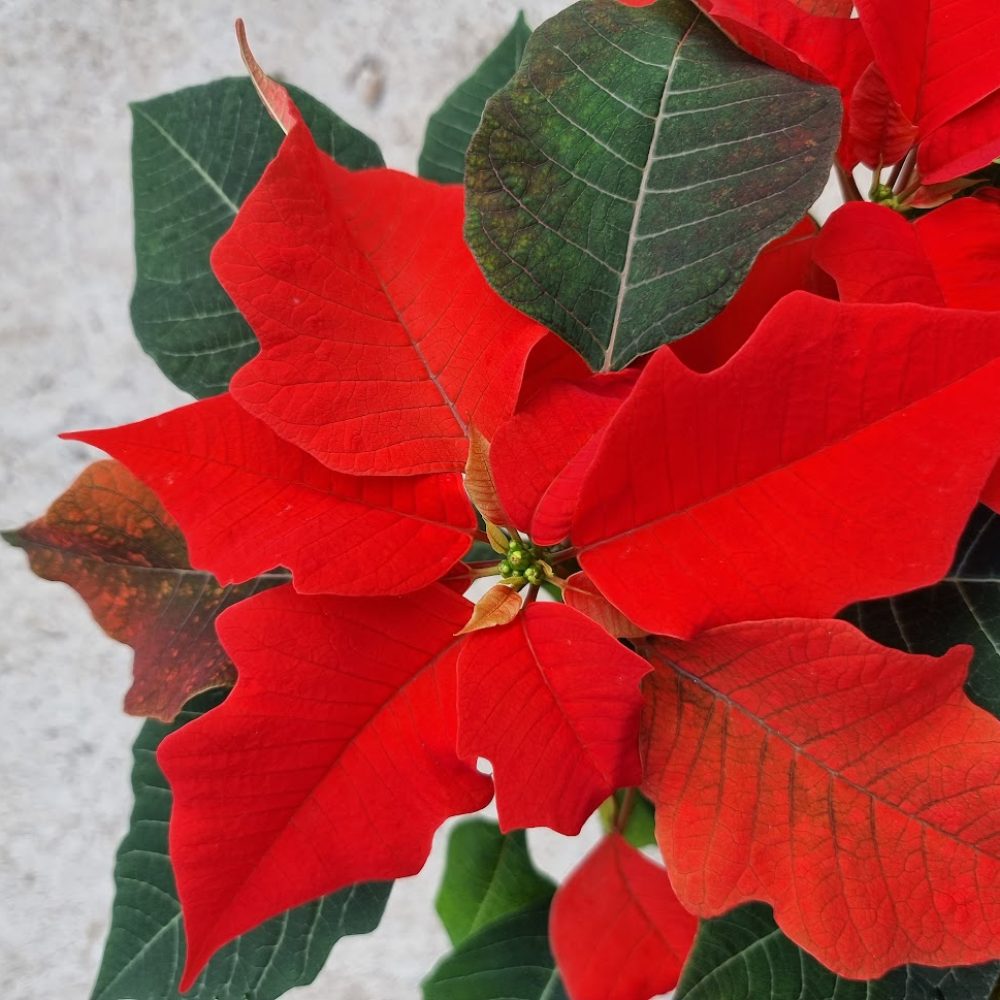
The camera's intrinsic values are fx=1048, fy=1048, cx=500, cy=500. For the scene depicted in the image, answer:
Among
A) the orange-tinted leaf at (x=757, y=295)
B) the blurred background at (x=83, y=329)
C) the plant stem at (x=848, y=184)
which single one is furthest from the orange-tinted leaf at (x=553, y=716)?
the blurred background at (x=83, y=329)

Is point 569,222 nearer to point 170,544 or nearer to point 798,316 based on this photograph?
point 798,316

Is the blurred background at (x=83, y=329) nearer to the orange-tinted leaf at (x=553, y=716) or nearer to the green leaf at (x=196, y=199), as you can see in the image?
the green leaf at (x=196, y=199)

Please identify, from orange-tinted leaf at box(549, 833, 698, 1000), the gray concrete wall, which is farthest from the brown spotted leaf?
the gray concrete wall

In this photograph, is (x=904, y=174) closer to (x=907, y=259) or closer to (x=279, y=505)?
(x=907, y=259)

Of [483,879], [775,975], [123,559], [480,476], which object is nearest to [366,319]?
[480,476]

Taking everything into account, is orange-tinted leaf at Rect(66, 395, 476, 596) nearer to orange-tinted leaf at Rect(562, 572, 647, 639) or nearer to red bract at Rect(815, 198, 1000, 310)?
orange-tinted leaf at Rect(562, 572, 647, 639)

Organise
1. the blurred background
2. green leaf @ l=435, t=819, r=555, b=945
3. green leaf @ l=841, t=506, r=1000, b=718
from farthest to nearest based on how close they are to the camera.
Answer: the blurred background, green leaf @ l=435, t=819, r=555, b=945, green leaf @ l=841, t=506, r=1000, b=718
